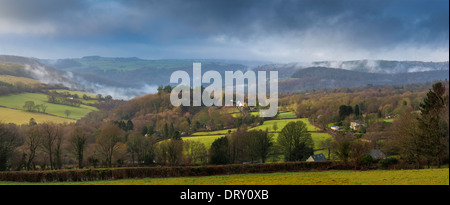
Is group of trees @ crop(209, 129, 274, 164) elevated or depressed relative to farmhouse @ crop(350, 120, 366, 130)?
depressed

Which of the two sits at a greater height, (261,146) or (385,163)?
(385,163)

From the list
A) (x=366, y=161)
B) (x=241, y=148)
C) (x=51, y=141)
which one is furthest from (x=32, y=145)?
(x=366, y=161)

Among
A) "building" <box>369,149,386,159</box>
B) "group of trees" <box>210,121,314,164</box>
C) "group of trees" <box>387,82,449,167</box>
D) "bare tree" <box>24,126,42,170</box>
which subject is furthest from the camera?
"building" <box>369,149,386,159</box>

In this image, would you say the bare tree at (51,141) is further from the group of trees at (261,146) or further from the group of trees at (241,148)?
the group of trees at (261,146)

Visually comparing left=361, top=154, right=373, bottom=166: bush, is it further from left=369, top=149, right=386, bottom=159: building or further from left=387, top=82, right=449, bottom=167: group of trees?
left=369, top=149, right=386, bottom=159: building

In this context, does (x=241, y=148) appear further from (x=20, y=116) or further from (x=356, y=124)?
(x=20, y=116)

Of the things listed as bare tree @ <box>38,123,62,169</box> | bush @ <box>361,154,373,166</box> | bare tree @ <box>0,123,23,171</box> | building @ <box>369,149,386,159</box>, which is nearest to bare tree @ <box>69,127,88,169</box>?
bare tree @ <box>38,123,62,169</box>

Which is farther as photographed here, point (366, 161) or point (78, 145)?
point (78, 145)

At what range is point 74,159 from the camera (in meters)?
39.5

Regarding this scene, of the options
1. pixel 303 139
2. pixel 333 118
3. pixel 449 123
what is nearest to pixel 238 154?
pixel 303 139

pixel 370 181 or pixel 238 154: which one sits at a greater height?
pixel 370 181

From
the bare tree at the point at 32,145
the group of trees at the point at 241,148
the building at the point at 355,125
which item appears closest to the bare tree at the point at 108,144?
the bare tree at the point at 32,145
